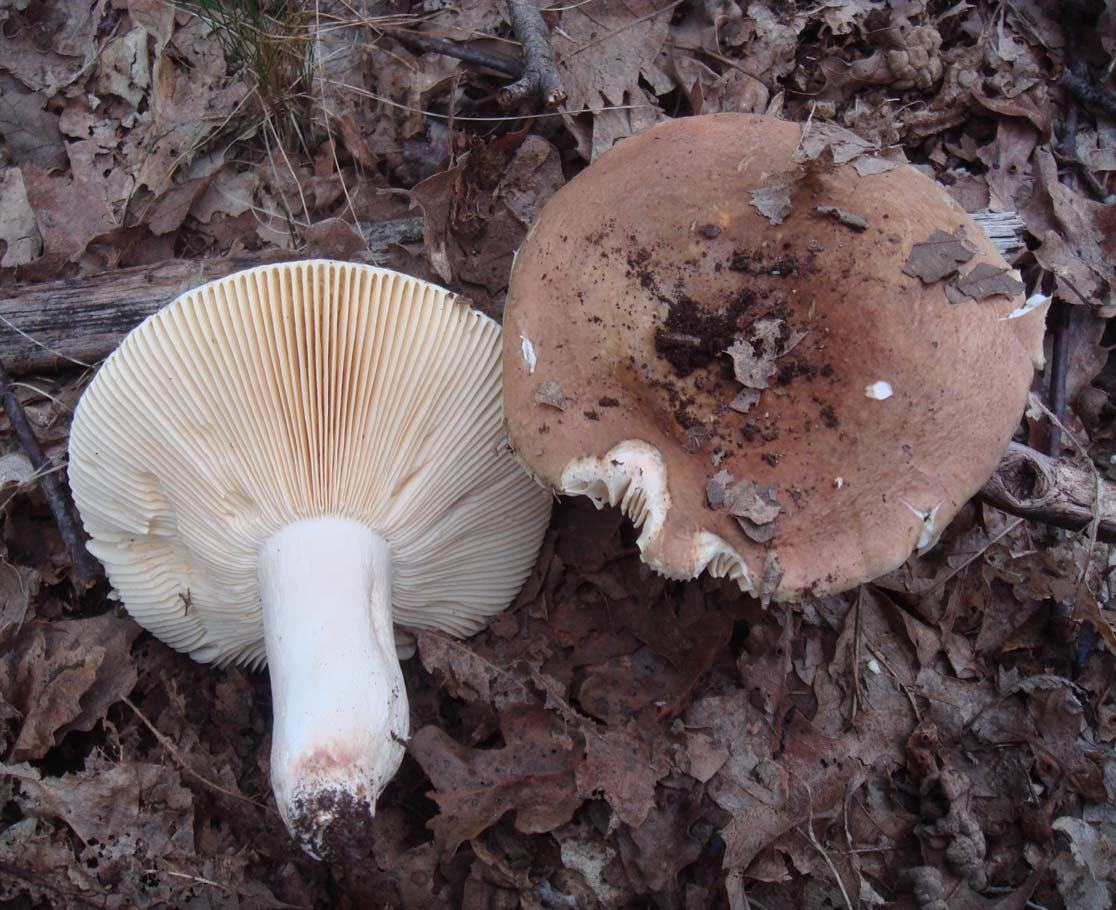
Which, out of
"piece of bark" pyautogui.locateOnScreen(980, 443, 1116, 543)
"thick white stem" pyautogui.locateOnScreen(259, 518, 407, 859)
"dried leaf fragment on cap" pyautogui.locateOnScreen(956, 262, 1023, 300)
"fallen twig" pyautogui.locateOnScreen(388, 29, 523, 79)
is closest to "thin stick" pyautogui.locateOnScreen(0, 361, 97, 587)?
"thick white stem" pyautogui.locateOnScreen(259, 518, 407, 859)

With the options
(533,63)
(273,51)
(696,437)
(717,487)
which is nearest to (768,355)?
(696,437)

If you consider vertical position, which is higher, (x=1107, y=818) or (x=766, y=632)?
(x=766, y=632)

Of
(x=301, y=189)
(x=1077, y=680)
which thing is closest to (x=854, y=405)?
(x=1077, y=680)

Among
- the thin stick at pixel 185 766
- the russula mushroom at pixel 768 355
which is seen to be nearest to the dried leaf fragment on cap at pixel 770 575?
the russula mushroom at pixel 768 355

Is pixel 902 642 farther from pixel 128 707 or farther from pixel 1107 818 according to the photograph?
pixel 128 707

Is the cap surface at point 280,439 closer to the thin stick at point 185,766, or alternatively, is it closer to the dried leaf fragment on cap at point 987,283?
the thin stick at point 185,766

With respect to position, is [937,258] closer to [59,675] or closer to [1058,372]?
[1058,372]
